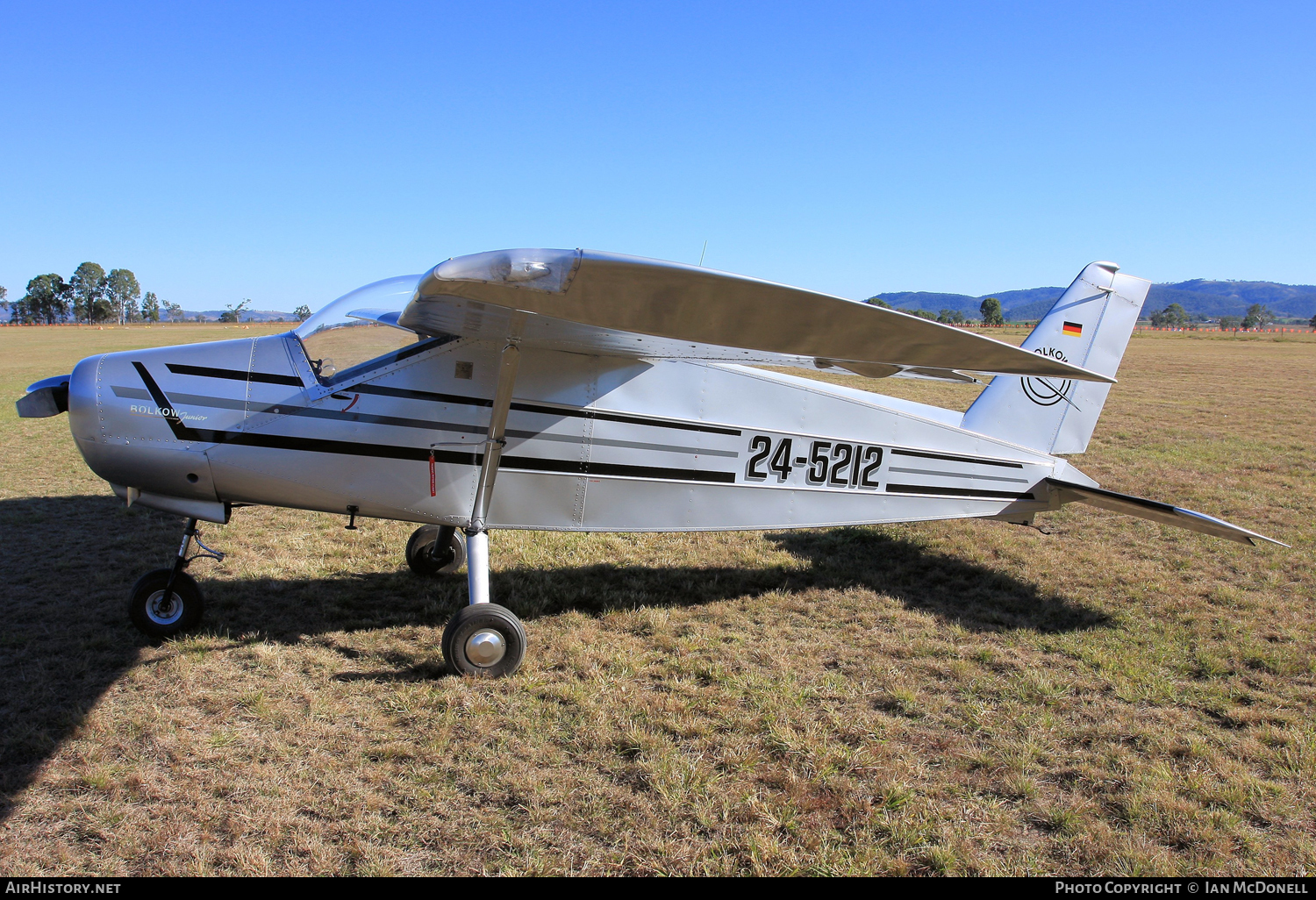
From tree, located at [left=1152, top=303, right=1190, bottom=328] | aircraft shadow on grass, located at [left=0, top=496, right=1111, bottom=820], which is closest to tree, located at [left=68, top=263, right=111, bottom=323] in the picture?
aircraft shadow on grass, located at [left=0, top=496, right=1111, bottom=820]

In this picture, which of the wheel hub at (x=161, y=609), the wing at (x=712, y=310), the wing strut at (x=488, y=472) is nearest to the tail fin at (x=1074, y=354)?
the wing at (x=712, y=310)

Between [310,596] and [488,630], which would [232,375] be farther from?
[488,630]

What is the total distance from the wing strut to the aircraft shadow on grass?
567 millimetres

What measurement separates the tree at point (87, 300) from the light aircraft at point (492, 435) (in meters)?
120

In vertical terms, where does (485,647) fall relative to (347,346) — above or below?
below

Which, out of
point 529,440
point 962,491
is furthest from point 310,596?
point 962,491

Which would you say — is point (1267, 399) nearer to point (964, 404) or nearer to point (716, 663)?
point (964, 404)

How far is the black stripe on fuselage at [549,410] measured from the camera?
455cm

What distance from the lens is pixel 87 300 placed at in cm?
9838

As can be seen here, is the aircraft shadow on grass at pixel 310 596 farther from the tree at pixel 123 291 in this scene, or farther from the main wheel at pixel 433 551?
the tree at pixel 123 291

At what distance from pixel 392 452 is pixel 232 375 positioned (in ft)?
3.52

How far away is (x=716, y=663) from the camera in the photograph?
451 cm
